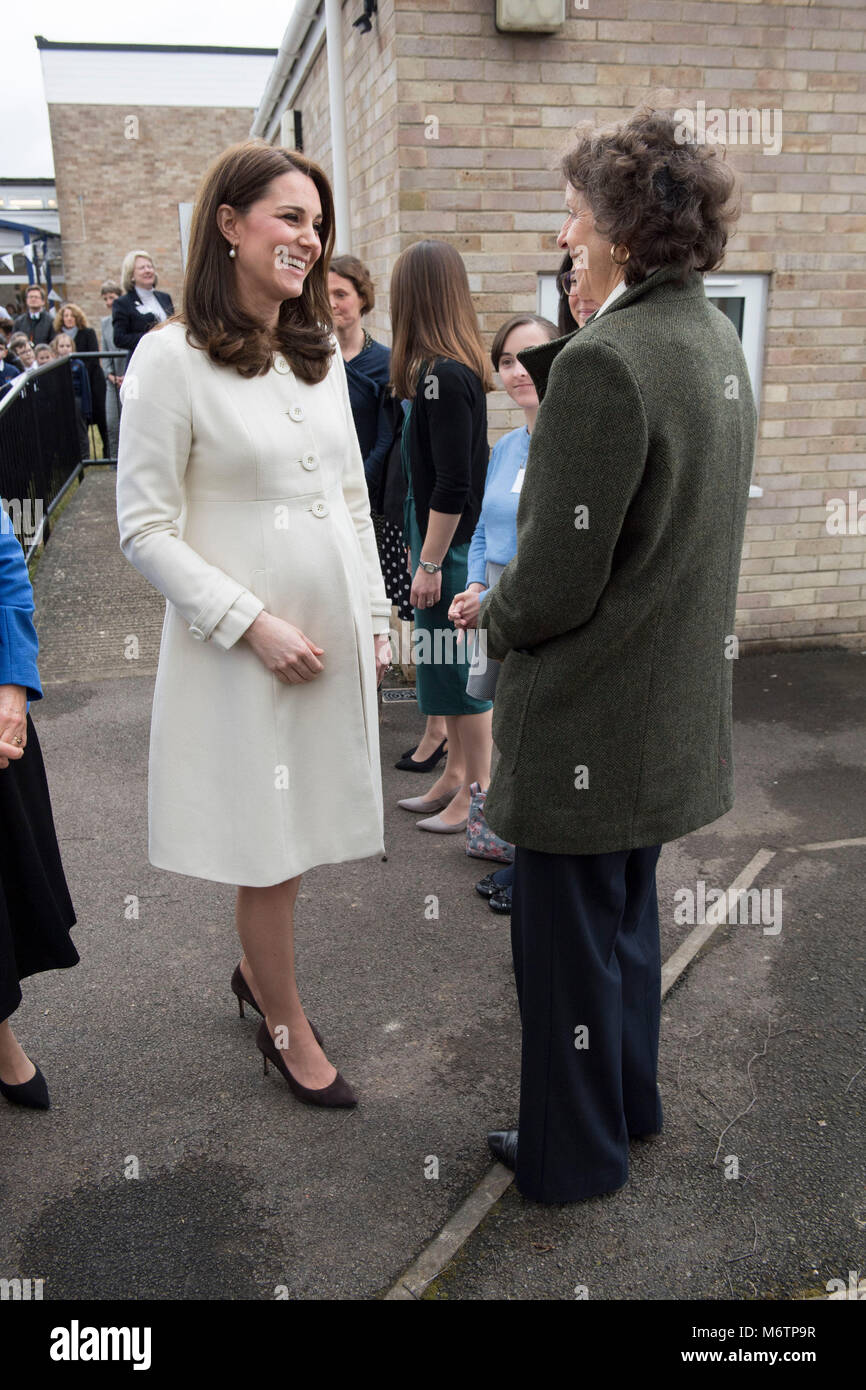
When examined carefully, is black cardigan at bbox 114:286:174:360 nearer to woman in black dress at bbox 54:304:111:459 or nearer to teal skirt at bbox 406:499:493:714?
woman in black dress at bbox 54:304:111:459

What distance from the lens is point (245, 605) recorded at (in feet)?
7.58

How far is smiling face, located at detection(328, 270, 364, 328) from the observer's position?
179 inches

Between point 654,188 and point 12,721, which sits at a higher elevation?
point 654,188

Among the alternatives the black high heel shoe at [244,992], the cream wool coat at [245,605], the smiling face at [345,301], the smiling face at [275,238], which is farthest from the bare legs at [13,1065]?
the smiling face at [345,301]

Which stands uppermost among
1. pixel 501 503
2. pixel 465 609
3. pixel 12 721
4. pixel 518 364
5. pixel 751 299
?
pixel 751 299

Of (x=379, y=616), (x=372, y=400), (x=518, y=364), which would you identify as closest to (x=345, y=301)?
(x=372, y=400)

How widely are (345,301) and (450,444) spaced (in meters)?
1.15

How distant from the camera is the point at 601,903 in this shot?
87.4 inches

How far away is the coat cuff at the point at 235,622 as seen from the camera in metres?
2.30

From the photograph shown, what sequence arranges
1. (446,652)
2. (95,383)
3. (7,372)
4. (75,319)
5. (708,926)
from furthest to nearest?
(75,319) < (95,383) < (7,372) < (446,652) < (708,926)

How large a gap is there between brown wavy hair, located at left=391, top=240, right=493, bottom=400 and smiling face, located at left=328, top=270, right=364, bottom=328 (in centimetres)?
63

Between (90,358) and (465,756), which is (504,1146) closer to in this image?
(465,756)

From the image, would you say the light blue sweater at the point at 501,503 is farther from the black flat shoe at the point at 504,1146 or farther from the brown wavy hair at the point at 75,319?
the brown wavy hair at the point at 75,319
